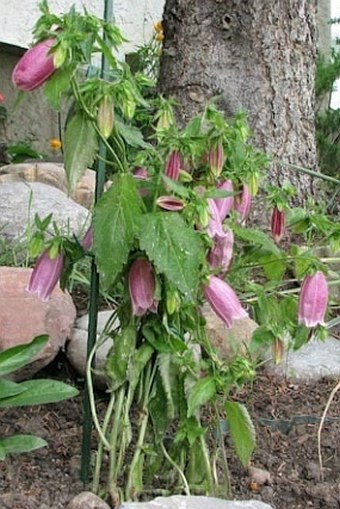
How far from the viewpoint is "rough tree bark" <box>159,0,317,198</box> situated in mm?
3482

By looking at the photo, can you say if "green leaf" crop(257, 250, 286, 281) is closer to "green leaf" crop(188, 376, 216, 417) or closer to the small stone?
"green leaf" crop(188, 376, 216, 417)

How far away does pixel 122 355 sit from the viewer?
6.21ft

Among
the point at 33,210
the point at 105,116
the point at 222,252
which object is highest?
the point at 105,116

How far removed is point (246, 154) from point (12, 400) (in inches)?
28.0

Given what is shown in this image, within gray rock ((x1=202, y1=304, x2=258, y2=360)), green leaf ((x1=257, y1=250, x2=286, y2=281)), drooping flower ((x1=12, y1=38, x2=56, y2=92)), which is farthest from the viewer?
gray rock ((x1=202, y1=304, x2=258, y2=360))

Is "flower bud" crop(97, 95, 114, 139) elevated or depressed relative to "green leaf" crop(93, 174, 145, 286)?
elevated

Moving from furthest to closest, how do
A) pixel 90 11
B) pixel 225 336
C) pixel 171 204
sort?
pixel 90 11
pixel 225 336
pixel 171 204

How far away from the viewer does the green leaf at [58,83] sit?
1.66 meters

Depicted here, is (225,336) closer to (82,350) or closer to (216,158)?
(82,350)

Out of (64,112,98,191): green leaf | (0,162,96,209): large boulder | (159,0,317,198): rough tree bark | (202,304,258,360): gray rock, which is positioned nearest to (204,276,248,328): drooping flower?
(64,112,98,191): green leaf

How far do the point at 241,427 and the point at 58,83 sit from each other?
770 mm

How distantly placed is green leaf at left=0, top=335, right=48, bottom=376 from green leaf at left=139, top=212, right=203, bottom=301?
498 mm

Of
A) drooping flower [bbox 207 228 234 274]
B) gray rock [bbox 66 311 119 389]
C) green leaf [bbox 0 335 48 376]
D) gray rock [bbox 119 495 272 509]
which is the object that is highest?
drooping flower [bbox 207 228 234 274]

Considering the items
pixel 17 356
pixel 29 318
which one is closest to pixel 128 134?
pixel 17 356
